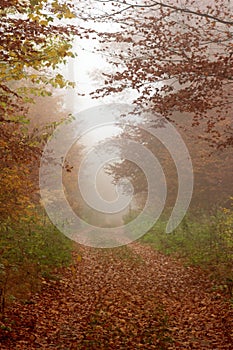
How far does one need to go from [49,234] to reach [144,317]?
6.23 meters

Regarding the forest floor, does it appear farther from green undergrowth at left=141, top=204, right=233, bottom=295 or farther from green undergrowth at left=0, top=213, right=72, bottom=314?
green undergrowth at left=141, top=204, right=233, bottom=295

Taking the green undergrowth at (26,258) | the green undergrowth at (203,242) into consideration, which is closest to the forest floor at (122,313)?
the green undergrowth at (26,258)

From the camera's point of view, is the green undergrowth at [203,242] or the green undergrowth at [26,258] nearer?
the green undergrowth at [26,258]

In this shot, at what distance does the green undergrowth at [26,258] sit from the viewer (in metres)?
8.13

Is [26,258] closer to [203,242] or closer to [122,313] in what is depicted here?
[122,313]

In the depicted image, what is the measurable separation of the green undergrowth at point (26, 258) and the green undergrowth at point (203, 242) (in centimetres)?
418

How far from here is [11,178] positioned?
771cm

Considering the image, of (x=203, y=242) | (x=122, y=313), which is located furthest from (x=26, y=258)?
(x=203, y=242)

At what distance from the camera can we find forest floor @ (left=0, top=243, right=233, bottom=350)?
6316 millimetres

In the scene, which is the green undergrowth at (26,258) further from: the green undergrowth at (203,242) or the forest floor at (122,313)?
the green undergrowth at (203,242)

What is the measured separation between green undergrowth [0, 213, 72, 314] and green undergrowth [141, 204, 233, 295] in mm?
4181

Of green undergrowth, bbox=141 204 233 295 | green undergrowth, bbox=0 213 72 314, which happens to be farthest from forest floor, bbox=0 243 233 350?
green undergrowth, bbox=141 204 233 295

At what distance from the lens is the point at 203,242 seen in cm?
1395

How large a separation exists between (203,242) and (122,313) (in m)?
6.77
